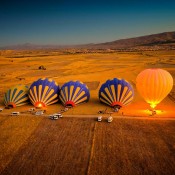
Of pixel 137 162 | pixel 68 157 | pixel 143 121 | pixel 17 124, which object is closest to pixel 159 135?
pixel 143 121

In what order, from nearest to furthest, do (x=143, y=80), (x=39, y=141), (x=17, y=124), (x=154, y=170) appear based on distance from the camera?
(x=154, y=170), (x=39, y=141), (x=17, y=124), (x=143, y=80)

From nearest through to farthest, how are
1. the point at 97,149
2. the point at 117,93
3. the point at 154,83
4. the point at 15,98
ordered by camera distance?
the point at 97,149 < the point at 154,83 < the point at 117,93 < the point at 15,98

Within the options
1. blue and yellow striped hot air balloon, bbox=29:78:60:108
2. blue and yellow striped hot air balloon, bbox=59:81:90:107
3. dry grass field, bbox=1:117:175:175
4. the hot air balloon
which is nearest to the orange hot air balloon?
dry grass field, bbox=1:117:175:175

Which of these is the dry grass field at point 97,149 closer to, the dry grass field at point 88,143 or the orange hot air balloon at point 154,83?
the dry grass field at point 88,143

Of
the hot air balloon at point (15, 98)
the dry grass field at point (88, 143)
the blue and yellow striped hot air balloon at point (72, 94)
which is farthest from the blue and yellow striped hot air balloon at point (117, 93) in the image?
the hot air balloon at point (15, 98)

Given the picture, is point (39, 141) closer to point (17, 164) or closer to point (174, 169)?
point (17, 164)

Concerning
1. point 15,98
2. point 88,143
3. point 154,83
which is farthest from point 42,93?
point 154,83

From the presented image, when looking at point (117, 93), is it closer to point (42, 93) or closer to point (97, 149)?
point (42, 93)
